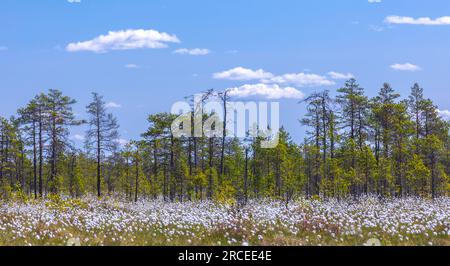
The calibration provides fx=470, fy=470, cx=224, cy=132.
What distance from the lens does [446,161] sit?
203ft

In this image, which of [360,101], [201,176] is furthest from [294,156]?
[201,176]

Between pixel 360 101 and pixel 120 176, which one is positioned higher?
pixel 360 101

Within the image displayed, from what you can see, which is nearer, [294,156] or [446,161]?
[294,156]

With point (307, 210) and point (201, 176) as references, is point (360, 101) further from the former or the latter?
point (307, 210)

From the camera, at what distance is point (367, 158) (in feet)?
116

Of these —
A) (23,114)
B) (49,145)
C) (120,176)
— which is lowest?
(120,176)

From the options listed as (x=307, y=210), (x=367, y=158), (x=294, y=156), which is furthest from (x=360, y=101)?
(x=307, y=210)

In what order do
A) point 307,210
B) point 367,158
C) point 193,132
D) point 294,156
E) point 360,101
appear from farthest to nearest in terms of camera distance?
1. point 294,156
2. point 193,132
3. point 360,101
4. point 367,158
5. point 307,210

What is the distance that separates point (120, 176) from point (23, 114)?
70.3 feet
